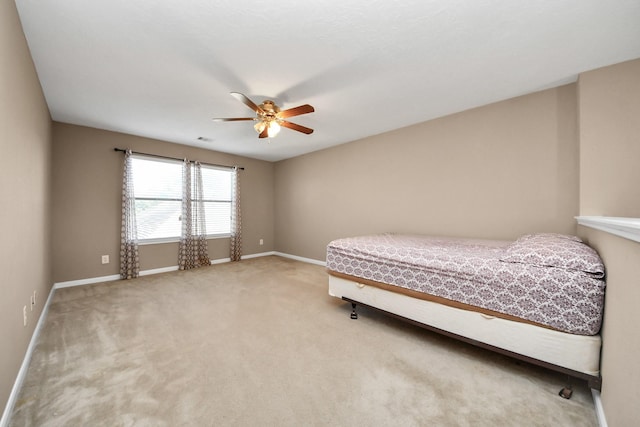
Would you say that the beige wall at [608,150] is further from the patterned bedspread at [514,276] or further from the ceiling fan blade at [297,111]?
the ceiling fan blade at [297,111]

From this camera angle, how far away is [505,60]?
6.67ft

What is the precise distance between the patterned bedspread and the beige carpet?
0.47m

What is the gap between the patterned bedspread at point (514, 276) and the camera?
1.47m

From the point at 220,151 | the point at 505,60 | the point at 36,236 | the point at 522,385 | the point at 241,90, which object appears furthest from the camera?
the point at 220,151

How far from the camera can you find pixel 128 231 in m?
3.99

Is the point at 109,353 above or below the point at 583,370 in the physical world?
below

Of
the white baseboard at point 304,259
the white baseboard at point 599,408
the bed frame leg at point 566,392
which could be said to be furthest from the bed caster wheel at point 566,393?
the white baseboard at point 304,259

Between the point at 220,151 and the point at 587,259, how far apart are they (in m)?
5.50

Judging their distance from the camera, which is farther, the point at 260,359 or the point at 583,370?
the point at 260,359

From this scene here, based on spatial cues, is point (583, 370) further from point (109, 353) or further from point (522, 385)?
point (109, 353)

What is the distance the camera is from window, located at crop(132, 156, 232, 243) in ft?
13.7

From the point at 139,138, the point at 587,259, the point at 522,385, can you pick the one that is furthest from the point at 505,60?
the point at 139,138

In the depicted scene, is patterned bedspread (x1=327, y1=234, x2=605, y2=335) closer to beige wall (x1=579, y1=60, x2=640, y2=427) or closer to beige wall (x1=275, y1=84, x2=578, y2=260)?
beige wall (x1=579, y1=60, x2=640, y2=427)

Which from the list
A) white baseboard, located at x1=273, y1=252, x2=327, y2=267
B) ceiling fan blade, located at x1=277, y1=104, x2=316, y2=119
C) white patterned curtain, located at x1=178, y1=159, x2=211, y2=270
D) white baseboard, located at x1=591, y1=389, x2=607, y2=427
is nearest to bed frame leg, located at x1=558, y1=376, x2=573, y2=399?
white baseboard, located at x1=591, y1=389, x2=607, y2=427
